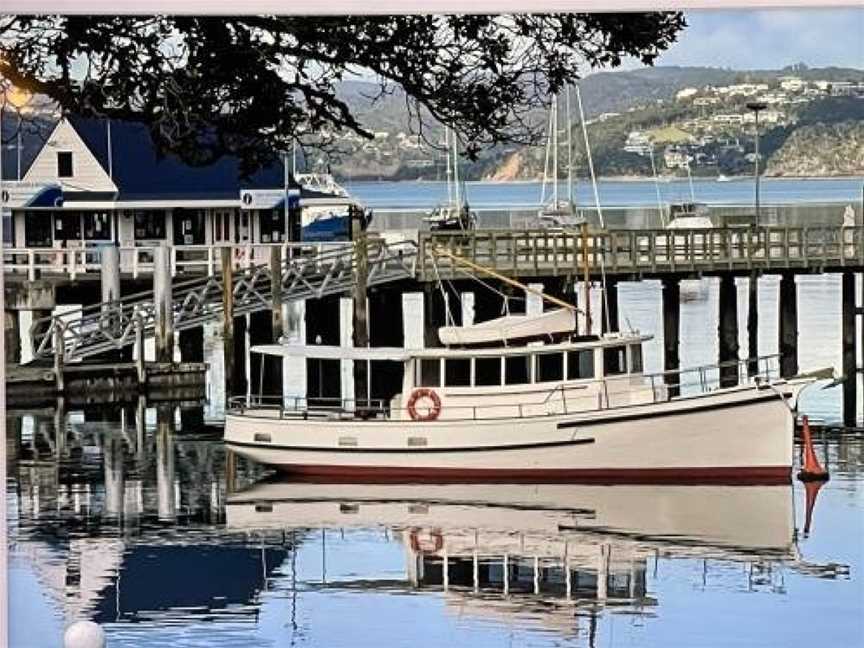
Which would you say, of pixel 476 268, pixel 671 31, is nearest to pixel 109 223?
pixel 476 268

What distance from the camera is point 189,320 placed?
1012 cm

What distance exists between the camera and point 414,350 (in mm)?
9578

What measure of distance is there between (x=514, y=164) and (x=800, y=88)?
3.41 feet

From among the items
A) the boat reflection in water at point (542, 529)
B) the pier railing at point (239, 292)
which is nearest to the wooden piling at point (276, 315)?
the pier railing at point (239, 292)

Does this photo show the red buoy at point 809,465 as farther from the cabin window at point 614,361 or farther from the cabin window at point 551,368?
the cabin window at point 551,368

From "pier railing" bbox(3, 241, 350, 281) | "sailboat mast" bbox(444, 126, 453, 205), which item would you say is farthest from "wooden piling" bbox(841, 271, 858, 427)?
"pier railing" bbox(3, 241, 350, 281)

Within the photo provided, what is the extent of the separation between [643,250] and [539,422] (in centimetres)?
96

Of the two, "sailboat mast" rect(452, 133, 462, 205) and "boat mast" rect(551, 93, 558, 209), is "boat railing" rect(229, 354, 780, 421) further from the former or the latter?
"boat mast" rect(551, 93, 558, 209)

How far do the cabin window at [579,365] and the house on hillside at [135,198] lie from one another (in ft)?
4.59

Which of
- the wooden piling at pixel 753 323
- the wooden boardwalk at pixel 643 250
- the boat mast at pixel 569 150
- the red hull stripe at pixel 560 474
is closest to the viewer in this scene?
the boat mast at pixel 569 150

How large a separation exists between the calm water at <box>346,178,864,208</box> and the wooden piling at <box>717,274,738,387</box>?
4.08 ft

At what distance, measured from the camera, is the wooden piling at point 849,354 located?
9758mm

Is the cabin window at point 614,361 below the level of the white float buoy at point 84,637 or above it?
above

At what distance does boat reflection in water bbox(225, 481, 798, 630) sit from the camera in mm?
8602
